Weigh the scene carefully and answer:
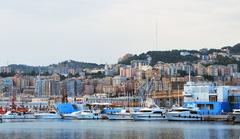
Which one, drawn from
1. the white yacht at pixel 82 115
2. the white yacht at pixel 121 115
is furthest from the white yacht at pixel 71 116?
the white yacht at pixel 121 115

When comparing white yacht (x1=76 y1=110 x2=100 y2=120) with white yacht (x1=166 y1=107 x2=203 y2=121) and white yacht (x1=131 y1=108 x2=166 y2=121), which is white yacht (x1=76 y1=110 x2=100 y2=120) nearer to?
white yacht (x1=131 y1=108 x2=166 y2=121)

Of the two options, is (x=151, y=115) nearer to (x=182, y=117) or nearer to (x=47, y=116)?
(x=182, y=117)

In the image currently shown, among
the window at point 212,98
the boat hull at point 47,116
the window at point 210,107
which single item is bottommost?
the boat hull at point 47,116

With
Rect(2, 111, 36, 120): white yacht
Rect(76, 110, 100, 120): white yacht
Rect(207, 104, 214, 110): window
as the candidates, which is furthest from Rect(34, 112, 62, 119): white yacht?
Rect(207, 104, 214, 110): window

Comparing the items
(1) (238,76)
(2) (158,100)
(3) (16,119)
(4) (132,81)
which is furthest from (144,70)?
(3) (16,119)

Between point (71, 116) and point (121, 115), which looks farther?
point (71, 116)

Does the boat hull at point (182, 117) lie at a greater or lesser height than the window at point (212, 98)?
lesser

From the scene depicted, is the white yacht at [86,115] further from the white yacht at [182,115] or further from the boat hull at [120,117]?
the white yacht at [182,115]

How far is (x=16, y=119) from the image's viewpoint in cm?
10688

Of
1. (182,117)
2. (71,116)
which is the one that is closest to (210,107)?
(182,117)

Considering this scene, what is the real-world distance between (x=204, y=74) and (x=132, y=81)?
24425 millimetres

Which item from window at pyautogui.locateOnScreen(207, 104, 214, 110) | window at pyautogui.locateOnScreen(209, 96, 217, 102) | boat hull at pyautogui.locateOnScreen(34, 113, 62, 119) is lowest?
boat hull at pyautogui.locateOnScreen(34, 113, 62, 119)

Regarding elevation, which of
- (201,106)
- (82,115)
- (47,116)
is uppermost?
(201,106)

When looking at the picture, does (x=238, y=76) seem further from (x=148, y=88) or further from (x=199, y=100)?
(x=199, y=100)
